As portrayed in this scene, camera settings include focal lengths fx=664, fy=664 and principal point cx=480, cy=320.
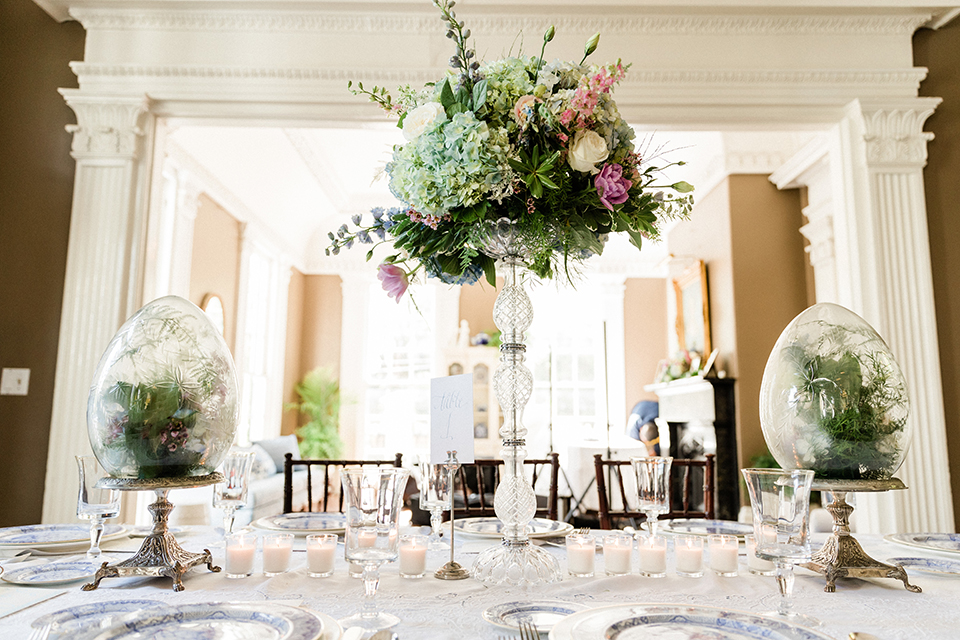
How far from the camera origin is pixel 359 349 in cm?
836

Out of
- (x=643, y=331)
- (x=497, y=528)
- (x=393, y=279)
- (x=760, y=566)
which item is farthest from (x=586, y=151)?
(x=643, y=331)

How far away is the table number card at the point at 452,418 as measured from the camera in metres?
1.25

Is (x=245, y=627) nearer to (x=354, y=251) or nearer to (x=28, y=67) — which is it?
(x=28, y=67)

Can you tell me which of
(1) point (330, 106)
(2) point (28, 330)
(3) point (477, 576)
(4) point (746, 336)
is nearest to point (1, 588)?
(3) point (477, 576)

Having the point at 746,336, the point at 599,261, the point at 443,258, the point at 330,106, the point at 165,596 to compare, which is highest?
the point at 599,261

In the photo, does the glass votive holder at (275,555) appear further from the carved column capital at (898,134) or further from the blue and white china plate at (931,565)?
the carved column capital at (898,134)

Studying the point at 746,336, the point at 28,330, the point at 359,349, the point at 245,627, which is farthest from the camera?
the point at 359,349

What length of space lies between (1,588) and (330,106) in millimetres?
2443

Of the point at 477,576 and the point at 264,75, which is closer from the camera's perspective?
the point at 477,576

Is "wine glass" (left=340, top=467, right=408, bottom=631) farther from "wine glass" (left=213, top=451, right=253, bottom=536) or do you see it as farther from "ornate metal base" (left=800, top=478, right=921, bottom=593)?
"ornate metal base" (left=800, top=478, right=921, bottom=593)

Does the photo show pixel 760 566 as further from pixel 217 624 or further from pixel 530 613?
pixel 217 624

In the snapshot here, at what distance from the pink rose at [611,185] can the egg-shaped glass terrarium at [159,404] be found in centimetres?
79

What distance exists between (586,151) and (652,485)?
76 centimetres

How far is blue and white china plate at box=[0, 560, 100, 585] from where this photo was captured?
1169 mm
